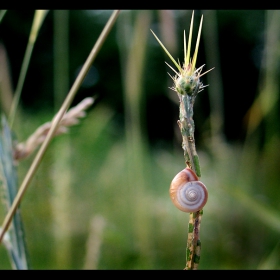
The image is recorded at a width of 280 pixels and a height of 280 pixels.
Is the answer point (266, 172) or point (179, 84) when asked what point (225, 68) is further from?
point (179, 84)

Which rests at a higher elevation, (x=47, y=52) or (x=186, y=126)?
(x=47, y=52)

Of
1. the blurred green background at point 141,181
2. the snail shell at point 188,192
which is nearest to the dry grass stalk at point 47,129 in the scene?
the snail shell at point 188,192

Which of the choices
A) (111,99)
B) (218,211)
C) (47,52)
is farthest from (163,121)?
(218,211)

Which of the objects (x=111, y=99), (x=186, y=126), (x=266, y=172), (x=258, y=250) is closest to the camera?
(x=186, y=126)

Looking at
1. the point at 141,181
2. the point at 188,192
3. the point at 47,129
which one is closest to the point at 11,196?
the point at 47,129

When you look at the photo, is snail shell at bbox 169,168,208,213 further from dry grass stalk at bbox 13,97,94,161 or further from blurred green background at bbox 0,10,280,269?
blurred green background at bbox 0,10,280,269

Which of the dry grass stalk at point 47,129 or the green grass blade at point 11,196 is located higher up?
the dry grass stalk at point 47,129

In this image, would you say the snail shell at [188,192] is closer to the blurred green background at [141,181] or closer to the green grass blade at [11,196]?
the green grass blade at [11,196]
